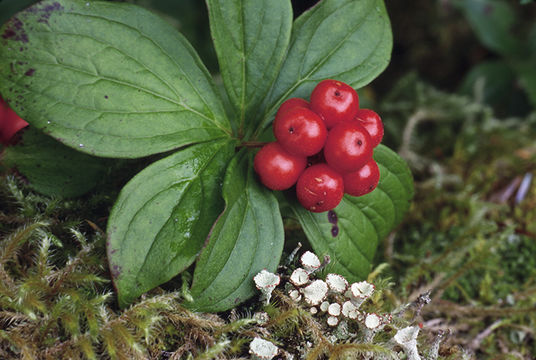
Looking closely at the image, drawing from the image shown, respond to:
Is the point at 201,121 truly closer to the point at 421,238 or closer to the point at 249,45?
the point at 249,45

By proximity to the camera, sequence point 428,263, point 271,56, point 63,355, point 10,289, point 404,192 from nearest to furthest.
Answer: point 63,355, point 10,289, point 271,56, point 404,192, point 428,263

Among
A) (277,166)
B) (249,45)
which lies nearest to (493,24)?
(249,45)

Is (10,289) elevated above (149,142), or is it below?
below

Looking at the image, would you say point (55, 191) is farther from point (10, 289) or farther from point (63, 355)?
point (63, 355)

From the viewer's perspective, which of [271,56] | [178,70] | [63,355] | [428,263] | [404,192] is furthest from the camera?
[428,263]

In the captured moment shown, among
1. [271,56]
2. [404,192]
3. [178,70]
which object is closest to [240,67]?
[271,56]

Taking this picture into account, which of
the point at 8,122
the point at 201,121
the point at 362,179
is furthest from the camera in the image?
the point at 8,122

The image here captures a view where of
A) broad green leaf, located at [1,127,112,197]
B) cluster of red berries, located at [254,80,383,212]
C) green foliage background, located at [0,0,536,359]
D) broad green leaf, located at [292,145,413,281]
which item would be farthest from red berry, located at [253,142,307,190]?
broad green leaf, located at [1,127,112,197]
